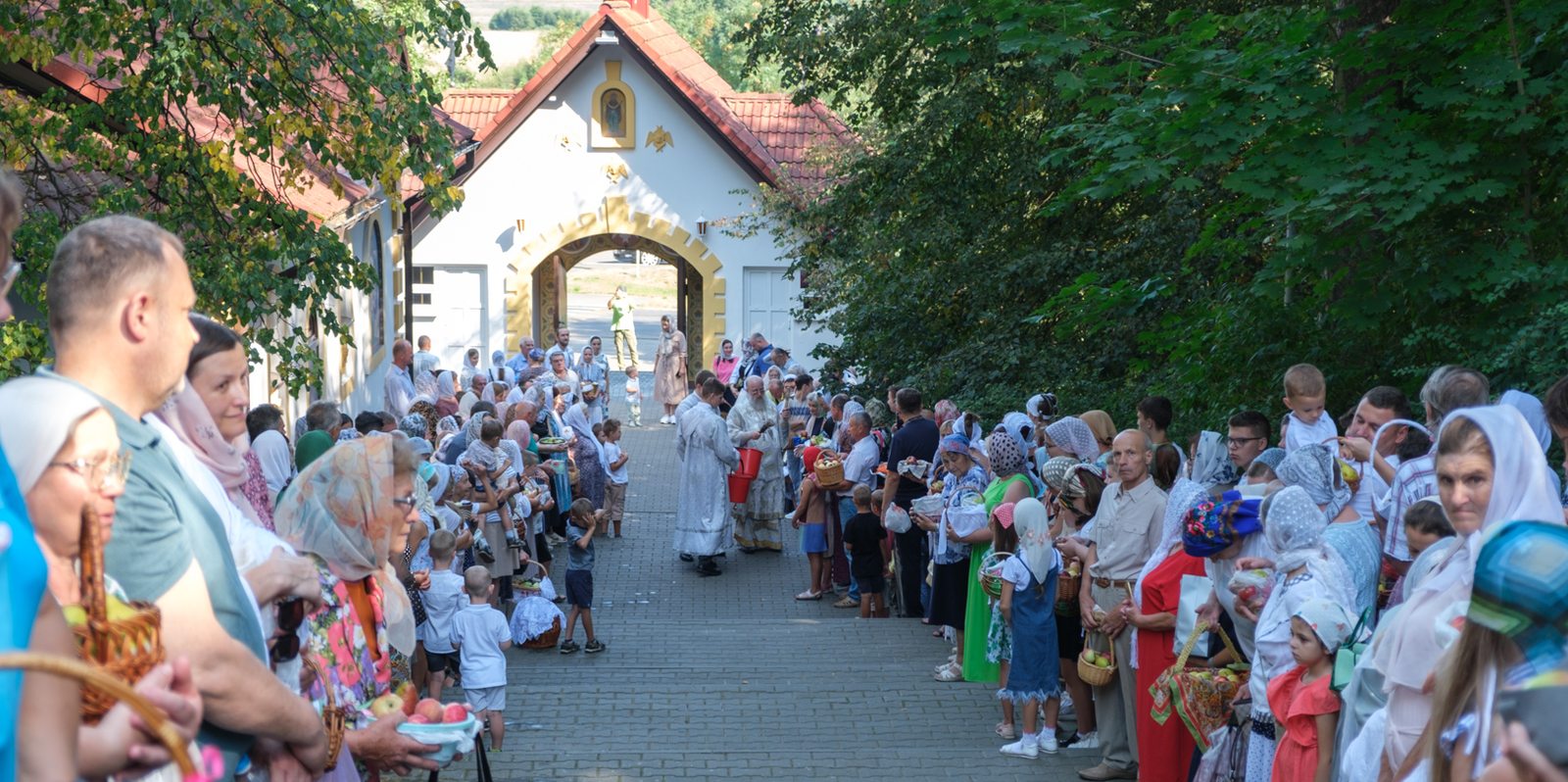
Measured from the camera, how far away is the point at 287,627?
340cm

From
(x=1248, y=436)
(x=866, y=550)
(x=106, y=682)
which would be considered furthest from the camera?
(x=866, y=550)

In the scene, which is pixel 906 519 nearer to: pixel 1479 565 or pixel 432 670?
pixel 432 670

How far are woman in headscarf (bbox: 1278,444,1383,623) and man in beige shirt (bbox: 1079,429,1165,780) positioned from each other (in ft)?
3.33

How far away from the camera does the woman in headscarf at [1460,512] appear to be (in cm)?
413

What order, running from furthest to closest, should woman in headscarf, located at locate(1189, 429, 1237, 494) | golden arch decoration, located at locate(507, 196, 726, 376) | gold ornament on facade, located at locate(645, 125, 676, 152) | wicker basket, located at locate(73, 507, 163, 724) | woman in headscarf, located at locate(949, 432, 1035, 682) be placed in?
1. golden arch decoration, located at locate(507, 196, 726, 376)
2. gold ornament on facade, located at locate(645, 125, 676, 152)
3. woman in headscarf, located at locate(949, 432, 1035, 682)
4. woman in headscarf, located at locate(1189, 429, 1237, 494)
5. wicker basket, located at locate(73, 507, 163, 724)

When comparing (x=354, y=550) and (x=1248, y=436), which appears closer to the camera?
(x=354, y=550)

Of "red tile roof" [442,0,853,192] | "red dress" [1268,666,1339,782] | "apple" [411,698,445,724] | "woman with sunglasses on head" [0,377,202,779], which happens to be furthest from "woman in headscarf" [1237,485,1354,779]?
"red tile roof" [442,0,853,192]

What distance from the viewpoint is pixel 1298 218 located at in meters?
8.25

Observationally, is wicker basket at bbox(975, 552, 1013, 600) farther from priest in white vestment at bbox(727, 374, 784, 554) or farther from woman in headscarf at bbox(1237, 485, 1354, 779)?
priest in white vestment at bbox(727, 374, 784, 554)

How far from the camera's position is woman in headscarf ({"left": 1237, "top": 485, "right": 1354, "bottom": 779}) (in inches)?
216

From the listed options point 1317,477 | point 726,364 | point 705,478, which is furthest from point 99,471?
point 726,364

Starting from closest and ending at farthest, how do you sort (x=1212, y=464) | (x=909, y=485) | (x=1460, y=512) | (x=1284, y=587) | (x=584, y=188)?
(x=1460, y=512) < (x=1284, y=587) < (x=1212, y=464) < (x=909, y=485) < (x=584, y=188)

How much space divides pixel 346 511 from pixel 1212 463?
240 inches

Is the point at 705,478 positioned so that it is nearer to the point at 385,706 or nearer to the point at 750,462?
the point at 750,462
